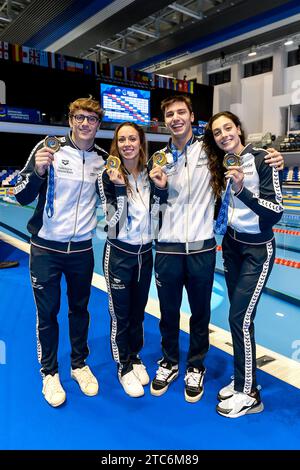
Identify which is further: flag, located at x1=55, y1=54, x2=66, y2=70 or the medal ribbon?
flag, located at x1=55, y1=54, x2=66, y2=70

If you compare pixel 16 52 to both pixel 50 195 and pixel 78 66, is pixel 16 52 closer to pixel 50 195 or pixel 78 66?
pixel 78 66

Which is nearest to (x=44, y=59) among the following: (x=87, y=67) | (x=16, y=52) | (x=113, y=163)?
(x=16, y=52)

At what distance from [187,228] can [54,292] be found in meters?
0.86

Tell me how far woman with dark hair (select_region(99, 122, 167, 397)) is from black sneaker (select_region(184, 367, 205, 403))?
264 millimetres

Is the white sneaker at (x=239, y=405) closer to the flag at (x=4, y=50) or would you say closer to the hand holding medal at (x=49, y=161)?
the hand holding medal at (x=49, y=161)

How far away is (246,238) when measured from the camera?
203 centimetres

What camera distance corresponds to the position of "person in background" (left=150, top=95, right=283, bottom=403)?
82.2 inches

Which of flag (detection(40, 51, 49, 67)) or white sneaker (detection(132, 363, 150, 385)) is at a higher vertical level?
flag (detection(40, 51, 49, 67))

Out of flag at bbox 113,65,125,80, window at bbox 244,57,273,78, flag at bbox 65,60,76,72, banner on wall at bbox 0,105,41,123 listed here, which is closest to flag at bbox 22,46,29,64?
flag at bbox 65,60,76,72

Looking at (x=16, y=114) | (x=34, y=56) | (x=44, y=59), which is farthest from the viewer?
(x=44, y=59)

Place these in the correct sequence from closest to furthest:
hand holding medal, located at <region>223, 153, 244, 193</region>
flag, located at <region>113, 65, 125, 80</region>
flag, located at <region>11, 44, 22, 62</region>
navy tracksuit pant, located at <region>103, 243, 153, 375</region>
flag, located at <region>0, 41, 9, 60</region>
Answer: hand holding medal, located at <region>223, 153, 244, 193</region>
navy tracksuit pant, located at <region>103, 243, 153, 375</region>
flag, located at <region>0, 41, 9, 60</region>
flag, located at <region>11, 44, 22, 62</region>
flag, located at <region>113, 65, 125, 80</region>

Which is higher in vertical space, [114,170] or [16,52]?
[16,52]

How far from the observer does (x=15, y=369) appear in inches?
95.0

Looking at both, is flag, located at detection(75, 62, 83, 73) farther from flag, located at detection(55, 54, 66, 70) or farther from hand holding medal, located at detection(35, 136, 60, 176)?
hand holding medal, located at detection(35, 136, 60, 176)
